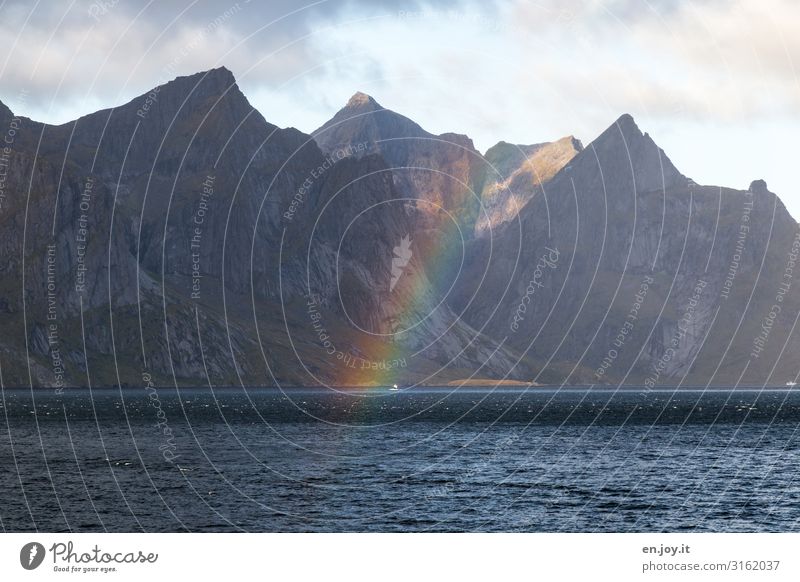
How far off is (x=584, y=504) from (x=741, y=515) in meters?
14.3

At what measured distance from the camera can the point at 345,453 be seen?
512 feet

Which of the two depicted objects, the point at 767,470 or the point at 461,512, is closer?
the point at 461,512

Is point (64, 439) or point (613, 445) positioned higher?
point (64, 439)

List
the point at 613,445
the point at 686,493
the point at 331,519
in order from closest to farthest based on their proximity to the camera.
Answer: the point at 331,519, the point at 686,493, the point at 613,445

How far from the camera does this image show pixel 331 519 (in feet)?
304

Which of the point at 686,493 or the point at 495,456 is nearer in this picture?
the point at 686,493

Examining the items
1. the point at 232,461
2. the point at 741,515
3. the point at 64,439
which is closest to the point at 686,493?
the point at 741,515

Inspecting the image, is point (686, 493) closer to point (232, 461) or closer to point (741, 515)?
point (741, 515)

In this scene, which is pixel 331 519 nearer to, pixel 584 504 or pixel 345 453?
pixel 584 504

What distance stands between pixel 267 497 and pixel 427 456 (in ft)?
167
